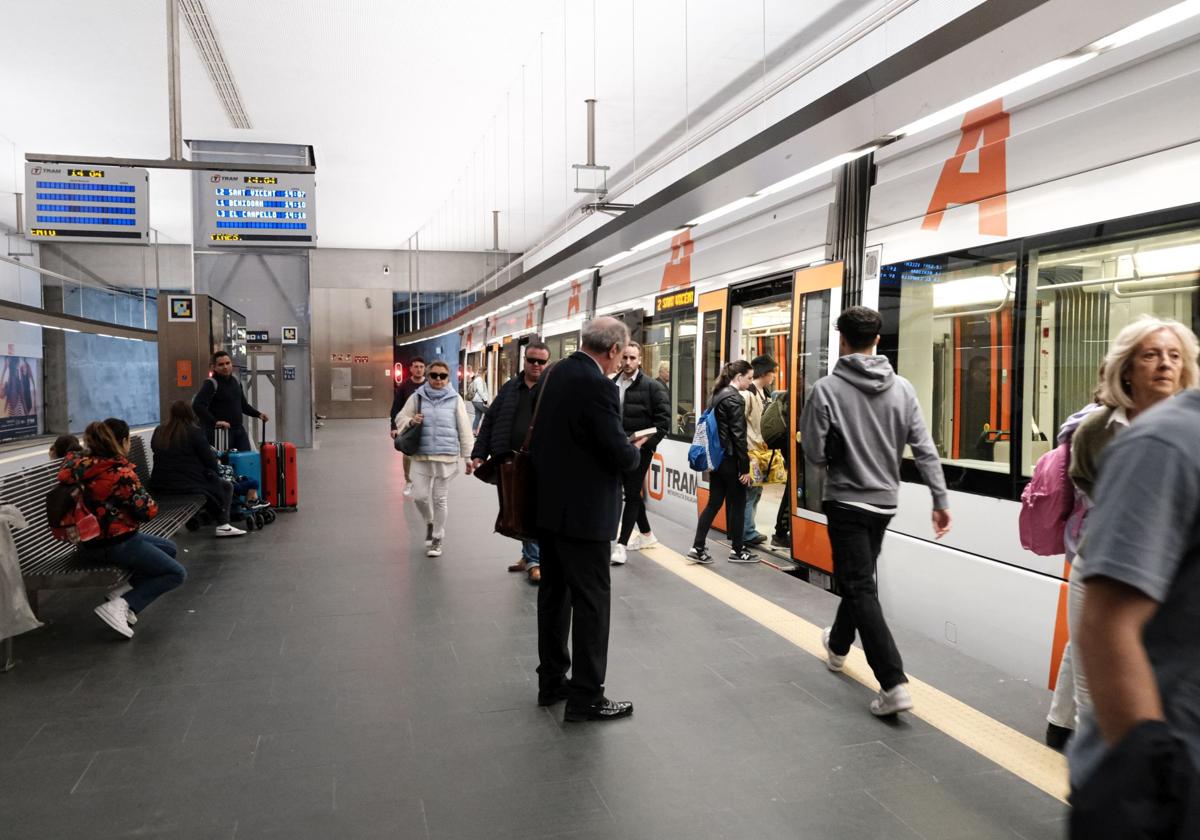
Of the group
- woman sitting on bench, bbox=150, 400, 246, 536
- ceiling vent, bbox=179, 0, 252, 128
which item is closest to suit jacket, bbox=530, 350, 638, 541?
woman sitting on bench, bbox=150, 400, 246, 536

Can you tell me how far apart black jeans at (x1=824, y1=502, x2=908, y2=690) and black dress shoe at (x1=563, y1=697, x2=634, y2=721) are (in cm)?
103

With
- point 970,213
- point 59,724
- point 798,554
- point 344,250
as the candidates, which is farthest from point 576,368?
point 344,250

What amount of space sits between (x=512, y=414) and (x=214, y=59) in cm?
728

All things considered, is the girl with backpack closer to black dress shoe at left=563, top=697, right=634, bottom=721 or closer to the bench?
black dress shoe at left=563, top=697, right=634, bottom=721

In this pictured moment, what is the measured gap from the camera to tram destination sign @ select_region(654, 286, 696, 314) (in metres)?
7.72

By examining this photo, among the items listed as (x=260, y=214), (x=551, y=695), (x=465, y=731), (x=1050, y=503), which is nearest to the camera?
(x=1050, y=503)

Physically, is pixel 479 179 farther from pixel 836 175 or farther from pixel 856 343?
pixel 856 343

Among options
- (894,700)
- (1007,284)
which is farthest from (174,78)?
(894,700)

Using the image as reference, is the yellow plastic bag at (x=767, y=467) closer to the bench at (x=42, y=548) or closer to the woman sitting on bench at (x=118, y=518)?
the woman sitting on bench at (x=118, y=518)

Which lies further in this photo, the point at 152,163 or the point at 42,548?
the point at 152,163

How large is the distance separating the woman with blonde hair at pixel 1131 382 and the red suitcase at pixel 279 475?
25.1 feet

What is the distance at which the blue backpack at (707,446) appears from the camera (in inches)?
244

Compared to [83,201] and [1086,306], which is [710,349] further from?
[83,201]

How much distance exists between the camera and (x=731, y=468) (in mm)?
6328
